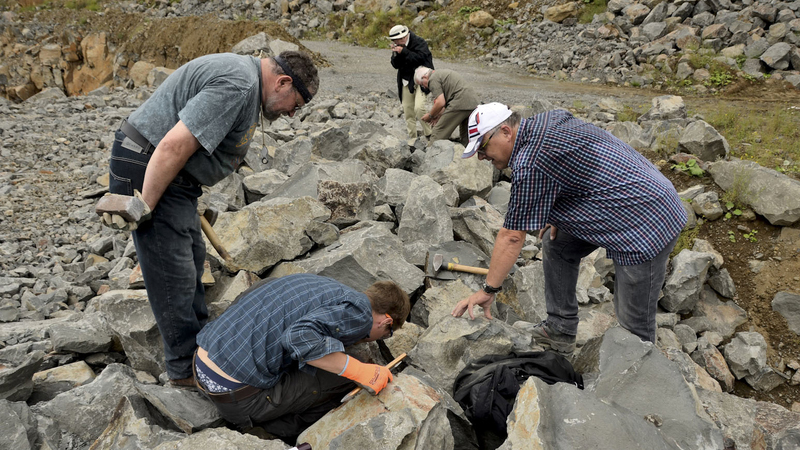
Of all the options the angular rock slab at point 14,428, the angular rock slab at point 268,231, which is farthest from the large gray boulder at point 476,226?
the angular rock slab at point 14,428

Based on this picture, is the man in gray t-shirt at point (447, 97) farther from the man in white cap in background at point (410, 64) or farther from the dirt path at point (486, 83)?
the dirt path at point (486, 83)

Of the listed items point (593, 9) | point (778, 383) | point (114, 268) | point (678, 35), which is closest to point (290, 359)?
point (114, 268)

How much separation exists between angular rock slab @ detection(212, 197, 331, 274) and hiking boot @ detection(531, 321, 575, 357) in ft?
6.64

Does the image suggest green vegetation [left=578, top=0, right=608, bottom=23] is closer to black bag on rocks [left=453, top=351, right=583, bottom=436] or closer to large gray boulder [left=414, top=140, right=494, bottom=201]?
large gray boulder [left=414, top=140, right=494, bottom=201]

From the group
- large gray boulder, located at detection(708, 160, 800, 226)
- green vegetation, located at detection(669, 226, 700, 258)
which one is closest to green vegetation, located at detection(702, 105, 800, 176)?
large gray boulder, located at detection(708, 160, 800, 226)

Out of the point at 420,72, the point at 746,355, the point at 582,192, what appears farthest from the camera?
the point at 420,72

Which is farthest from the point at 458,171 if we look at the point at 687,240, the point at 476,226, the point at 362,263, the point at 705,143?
the point at 705,143

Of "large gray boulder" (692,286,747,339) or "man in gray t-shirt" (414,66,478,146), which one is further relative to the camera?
"man in gray t-shirt" (414,66,478,146)

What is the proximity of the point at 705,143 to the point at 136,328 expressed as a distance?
6.81m

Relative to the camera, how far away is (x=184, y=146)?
93.9 inches

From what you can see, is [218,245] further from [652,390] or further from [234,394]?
[652,390]

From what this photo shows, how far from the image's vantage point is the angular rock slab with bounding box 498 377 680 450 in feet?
6.69

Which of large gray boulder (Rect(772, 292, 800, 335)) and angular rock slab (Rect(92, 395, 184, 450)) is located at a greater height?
Answer: angular rock slab (Rect(92, 395, 184, 450))

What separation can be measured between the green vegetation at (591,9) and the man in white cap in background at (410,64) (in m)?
9.78
